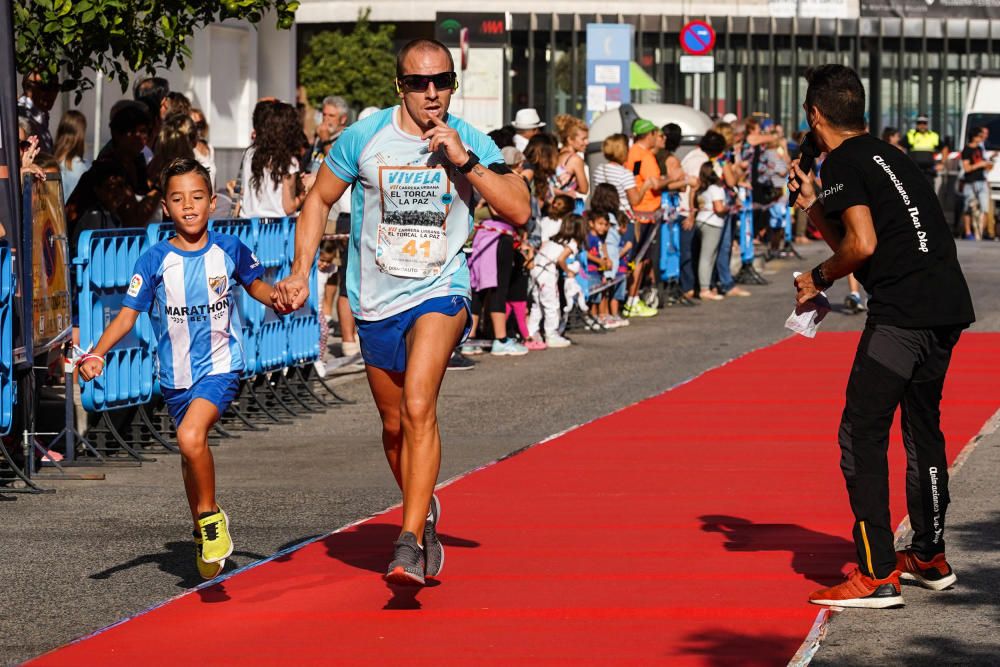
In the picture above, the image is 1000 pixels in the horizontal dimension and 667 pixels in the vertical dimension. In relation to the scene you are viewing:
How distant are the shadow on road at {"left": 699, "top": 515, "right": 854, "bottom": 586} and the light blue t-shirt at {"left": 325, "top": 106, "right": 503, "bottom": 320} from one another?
175cm

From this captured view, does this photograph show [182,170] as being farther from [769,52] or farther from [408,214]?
[769,52]

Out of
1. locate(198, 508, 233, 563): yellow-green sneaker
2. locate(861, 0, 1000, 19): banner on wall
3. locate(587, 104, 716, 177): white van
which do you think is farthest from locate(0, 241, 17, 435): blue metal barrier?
locate(861, 0, 1000, 19): banner on wall

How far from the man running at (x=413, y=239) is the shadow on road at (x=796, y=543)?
1486mm

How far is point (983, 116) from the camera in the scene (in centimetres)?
3734

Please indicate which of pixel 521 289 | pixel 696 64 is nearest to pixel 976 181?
pixel 696 64

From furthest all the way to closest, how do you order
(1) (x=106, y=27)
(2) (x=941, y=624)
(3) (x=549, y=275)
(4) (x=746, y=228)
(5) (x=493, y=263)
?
1. (4) (x=746, y=228)
2. (3) (x=549, y=275)
3. (5) (x=493, y=263)
4. (1) (x=106, y=27)
5. (2) (x=941, y=624)

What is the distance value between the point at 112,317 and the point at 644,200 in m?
10.8

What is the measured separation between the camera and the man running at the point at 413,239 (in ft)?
22.2

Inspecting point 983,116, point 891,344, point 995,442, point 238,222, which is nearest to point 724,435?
point 995,442

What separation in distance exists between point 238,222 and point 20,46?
1745 millimetres

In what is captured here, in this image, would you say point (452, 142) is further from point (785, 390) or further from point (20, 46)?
point (785, 390)

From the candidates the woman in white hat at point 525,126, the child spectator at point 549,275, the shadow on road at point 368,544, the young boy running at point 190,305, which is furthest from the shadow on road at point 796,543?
the woman in white hat at point 525,126

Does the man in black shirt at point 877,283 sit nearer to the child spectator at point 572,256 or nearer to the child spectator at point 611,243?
the child spectator at point 572,256

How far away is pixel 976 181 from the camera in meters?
34.9
